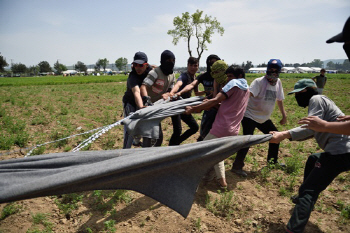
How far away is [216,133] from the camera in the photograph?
123 inches

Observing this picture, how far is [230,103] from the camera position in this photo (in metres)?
3.04

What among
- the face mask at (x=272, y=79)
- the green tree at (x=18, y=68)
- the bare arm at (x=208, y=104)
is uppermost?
the green tree at (x=18, y=68)

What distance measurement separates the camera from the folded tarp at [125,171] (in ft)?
6.17

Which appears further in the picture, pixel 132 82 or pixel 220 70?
pixel 132 82

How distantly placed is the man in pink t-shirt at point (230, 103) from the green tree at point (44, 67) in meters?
122

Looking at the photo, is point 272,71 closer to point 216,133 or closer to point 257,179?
point 216,133

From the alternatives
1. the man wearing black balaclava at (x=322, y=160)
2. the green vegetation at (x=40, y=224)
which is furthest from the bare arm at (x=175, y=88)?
the green vegetation at (x=40, y=224)

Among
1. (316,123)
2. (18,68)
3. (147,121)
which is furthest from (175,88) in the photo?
(18,68)

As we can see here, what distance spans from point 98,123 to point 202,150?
5.88m

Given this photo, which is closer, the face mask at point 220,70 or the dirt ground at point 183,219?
the dirt ground at point 183,219

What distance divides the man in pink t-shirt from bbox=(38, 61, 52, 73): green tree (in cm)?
12204

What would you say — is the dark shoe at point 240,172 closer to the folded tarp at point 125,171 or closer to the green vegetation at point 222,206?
the green vegetation at point 222,206

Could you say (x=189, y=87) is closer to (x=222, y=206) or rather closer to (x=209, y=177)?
(x=209, y=177)

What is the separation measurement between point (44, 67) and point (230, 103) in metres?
123
